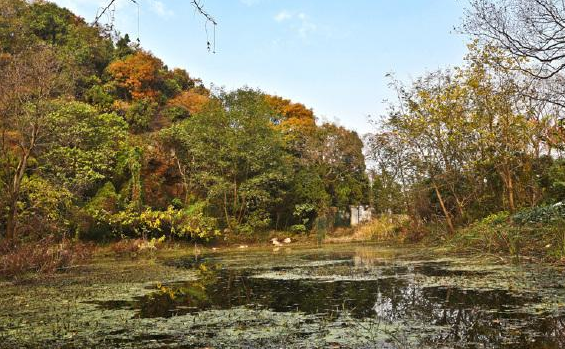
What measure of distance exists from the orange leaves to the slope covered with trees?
7 cm

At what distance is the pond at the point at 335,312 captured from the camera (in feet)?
11.6

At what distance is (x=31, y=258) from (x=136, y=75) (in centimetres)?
1951

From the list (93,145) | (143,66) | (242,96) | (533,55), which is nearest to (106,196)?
(93,145)

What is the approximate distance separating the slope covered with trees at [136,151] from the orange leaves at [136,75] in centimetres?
7

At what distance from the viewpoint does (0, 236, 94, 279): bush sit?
8.53 m

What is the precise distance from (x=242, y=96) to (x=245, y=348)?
1877 cm

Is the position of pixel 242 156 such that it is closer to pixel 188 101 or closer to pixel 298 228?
pixel 298 228

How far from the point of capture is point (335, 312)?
459cm

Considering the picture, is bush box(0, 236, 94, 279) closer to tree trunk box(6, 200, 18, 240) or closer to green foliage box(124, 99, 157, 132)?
tree trunk box(6, 200, 18, 240)

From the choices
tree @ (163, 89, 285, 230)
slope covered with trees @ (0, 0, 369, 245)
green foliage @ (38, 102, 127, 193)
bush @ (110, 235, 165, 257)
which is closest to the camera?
slope covered with trees @ (0, 0, 369, 245)

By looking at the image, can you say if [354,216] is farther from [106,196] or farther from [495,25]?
[495,25]

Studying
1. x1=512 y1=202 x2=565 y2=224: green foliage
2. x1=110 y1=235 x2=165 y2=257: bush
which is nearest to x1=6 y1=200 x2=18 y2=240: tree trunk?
x1=110 y1=235 x2=165 y2=257: bush

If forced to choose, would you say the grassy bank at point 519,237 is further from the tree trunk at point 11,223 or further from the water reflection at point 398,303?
the tree trunk at point 11,223

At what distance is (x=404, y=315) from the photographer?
429cm
